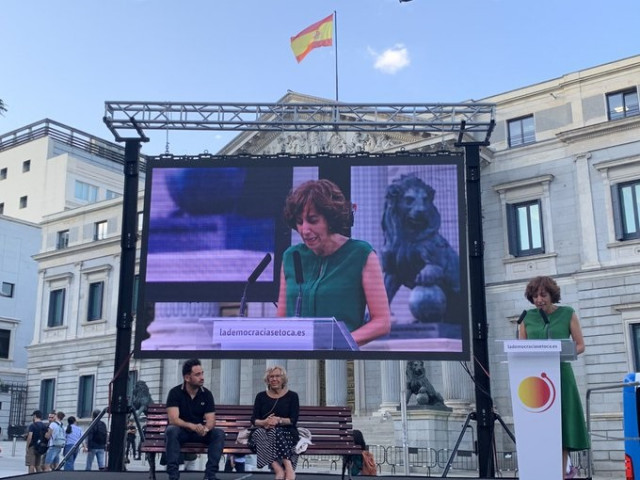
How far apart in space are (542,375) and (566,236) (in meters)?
21.9

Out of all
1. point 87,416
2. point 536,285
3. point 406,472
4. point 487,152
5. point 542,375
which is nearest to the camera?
point 542,375

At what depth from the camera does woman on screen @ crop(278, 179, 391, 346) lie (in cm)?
1223

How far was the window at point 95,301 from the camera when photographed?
38.5 meters

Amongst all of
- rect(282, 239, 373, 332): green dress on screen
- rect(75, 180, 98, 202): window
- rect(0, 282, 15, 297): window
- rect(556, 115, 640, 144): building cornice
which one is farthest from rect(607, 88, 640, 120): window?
rect(75, 180, 98, 202): window

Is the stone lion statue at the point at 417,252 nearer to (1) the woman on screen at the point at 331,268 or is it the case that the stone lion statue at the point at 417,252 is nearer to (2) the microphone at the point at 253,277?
(1) the woman on screen at the point at 331,268

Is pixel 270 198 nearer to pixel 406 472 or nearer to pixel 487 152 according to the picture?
pixel 406 472

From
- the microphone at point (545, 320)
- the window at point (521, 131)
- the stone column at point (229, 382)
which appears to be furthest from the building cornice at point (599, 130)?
the microphone at point (545, 320)

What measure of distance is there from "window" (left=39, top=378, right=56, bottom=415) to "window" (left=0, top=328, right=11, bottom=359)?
22.3ft

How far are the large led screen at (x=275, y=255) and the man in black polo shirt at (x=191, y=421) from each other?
11.3ft

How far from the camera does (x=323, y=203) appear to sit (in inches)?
503

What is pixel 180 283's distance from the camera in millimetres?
12609

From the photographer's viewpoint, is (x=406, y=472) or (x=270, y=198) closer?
(x=270, y=198)

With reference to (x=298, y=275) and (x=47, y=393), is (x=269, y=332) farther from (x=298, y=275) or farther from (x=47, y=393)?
(x=47, y=393)

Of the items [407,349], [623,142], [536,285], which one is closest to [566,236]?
[623,142]
